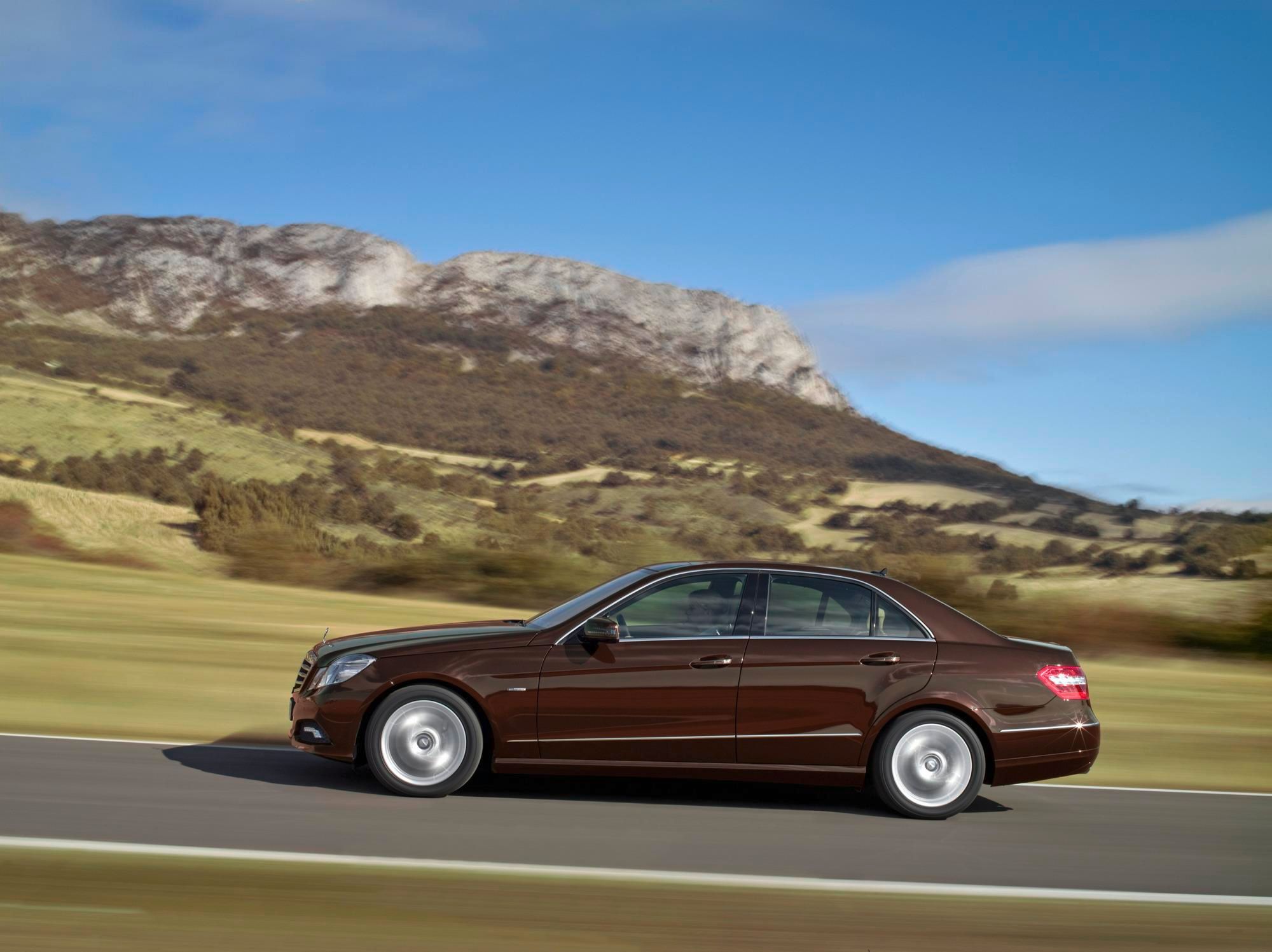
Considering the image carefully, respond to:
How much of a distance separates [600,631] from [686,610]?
1.94 ft

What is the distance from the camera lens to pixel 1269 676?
19641 mm

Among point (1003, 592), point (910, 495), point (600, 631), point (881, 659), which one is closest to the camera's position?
point (600, 631)

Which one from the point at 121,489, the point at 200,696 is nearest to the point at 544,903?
the point at 200,696

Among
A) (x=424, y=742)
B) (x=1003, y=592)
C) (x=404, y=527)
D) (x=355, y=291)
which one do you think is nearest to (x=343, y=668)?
(x=424, y=742)

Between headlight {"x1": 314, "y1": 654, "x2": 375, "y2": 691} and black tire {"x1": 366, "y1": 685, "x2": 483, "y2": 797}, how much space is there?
25cm

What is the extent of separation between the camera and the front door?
23.8 ft

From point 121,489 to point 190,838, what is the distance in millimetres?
47531

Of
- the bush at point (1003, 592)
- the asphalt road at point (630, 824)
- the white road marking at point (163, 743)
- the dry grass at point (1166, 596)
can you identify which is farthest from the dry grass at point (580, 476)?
the asphalt road at point (630, 824)

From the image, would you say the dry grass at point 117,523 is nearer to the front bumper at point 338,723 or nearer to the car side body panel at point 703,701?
the front bumper at point 338,723

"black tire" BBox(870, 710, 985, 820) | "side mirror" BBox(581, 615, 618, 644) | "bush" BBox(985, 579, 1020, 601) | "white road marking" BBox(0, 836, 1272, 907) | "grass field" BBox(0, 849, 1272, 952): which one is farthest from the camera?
"bush" BBox(985, 579, 1020, 601)

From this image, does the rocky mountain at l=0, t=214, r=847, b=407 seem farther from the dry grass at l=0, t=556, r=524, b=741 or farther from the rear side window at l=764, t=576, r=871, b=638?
the rear side window at l=764, t=576, r=871, b=638

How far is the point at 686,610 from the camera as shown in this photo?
7531 millimetres

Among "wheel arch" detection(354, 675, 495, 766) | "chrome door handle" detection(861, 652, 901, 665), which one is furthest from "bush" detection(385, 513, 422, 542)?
"chrome door handle" detection(861, 652, 901, 665)

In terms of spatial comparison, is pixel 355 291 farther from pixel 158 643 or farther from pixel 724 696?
pixel 724 696
